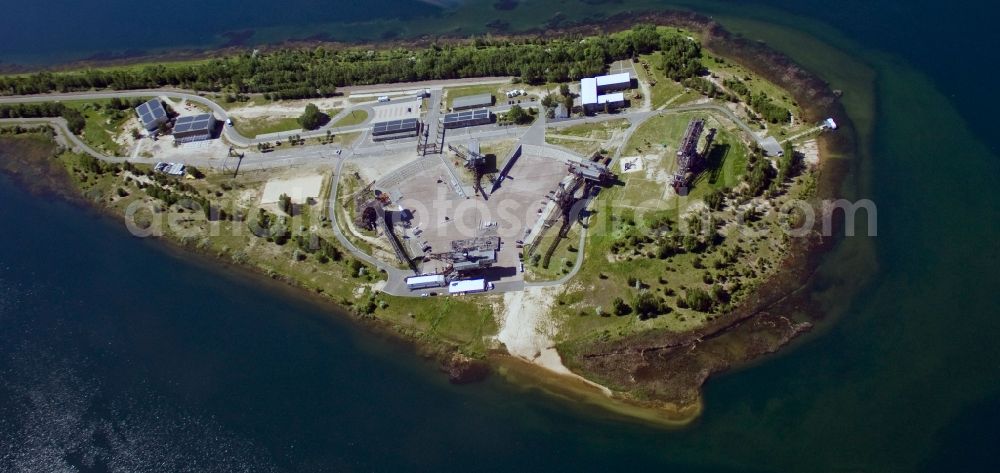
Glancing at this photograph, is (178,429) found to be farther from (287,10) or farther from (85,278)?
(287,10)

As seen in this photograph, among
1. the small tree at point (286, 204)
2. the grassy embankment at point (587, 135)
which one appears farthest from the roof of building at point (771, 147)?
the small tree at point (286, 204)

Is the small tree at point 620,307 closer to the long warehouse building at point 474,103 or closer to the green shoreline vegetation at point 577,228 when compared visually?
the green shoreline vegetation at point 577,228

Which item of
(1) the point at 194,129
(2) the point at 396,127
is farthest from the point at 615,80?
(1) the point at 194,129

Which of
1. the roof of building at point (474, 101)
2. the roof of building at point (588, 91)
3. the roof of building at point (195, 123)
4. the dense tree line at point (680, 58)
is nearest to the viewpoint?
the roof of building at point (588, 91)

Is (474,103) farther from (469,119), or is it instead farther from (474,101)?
(469,119)

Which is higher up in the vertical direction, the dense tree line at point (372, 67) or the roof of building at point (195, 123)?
the dense tree line at point (372, 67)

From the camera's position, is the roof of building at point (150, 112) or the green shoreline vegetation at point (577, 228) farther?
the roof of building at point (150, 112)

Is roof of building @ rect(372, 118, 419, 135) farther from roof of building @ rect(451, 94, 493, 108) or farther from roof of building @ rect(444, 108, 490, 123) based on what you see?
roof of building @ rect(451, 94, 493, 108)
